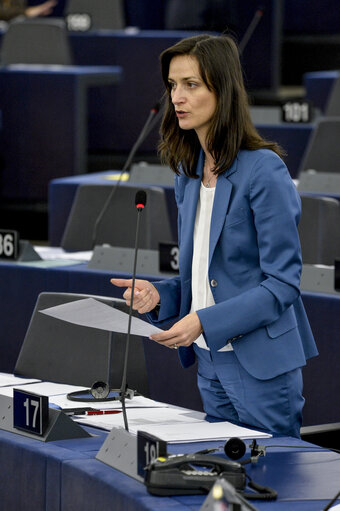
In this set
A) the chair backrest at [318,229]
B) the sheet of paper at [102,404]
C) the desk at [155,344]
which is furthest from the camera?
the chair backrest at [318,229]

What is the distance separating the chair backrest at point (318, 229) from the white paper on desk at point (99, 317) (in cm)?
204

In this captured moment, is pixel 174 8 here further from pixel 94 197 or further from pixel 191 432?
pixel 191 432

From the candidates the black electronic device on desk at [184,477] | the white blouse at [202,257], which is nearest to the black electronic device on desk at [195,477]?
the black electronic device on desk at [184,477]

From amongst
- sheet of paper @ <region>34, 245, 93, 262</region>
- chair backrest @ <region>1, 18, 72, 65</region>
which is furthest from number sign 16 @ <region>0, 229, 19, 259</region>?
chair backrest @ <region>1, 18, 72, 65</region>

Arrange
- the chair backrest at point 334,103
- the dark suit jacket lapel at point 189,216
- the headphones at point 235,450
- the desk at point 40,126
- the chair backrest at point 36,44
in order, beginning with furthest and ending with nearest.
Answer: the chair backrest at point 36,44, the desk at point 40,126, the chair backrest at point 334,103, the dark suit jacket lapel at point 189,216, the headphones at point 235,450

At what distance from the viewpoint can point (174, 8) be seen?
923 cm

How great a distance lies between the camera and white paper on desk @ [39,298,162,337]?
2.32 metres

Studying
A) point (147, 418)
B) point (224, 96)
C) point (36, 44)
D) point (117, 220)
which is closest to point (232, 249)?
point (224, 96)

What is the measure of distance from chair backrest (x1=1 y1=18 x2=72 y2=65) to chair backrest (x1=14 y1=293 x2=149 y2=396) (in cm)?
509

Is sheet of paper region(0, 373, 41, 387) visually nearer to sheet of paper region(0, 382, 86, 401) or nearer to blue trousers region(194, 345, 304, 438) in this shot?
sheet of paper region(0, 382, 86, 401)

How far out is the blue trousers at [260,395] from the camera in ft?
8.13

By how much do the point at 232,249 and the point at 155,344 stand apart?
1.47 m

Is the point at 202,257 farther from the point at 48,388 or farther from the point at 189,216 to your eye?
the point at 48,388

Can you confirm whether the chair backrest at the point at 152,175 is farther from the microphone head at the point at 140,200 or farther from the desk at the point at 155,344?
the microphone head at the point at 140,200
